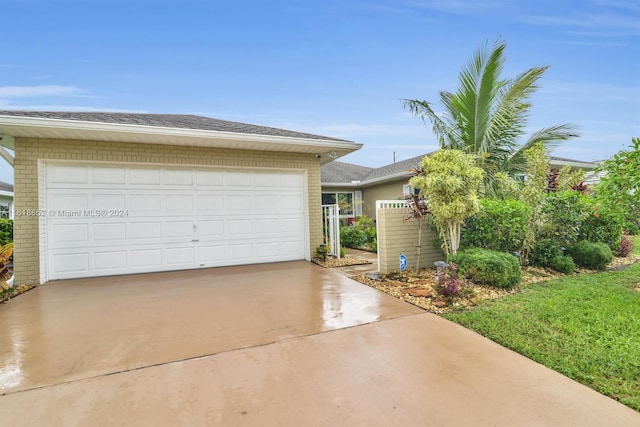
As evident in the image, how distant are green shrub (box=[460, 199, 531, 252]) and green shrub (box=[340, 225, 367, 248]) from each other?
5.40m

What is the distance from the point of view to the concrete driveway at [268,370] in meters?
2.17

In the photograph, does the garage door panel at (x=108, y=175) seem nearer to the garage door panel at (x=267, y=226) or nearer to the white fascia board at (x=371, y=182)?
the garage door panel at (x=267, y=226)

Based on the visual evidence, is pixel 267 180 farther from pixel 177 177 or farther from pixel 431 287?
pixel 431 287

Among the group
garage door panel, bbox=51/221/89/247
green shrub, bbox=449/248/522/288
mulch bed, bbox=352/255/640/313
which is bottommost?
mulch bed, bbox=352/255/640/313

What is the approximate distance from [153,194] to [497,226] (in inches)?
299

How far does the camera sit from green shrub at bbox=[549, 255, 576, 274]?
21.3 feet

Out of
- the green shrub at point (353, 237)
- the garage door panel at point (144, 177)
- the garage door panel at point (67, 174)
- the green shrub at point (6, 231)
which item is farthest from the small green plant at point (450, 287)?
the green shrub at point (6, 231)

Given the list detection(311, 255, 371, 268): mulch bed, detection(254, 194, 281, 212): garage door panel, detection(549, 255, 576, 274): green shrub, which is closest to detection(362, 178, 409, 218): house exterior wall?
detection(311, 255, 371, 268): mulch bed

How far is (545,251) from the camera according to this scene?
22.6ft

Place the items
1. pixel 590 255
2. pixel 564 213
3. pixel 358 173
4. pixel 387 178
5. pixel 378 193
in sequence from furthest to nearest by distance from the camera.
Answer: pixel 358 173 → pixel 378 193 → pixel 387 178 → pixel 590 255 → pixel 564 213

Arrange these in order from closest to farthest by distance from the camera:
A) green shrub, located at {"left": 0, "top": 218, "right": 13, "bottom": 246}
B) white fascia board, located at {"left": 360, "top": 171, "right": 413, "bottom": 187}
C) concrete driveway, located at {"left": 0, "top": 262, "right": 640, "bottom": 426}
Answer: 1. concrete driveway, located at {"left": 0, "top": 262, "right": 640, "bottom": 426}
2. green shrub, located at {"left": 0, "top": 218, "right": 13, "bottom": 246}
3. white fascia board, located at {"left": 360, "top": 171, "right": 413, "bottom": 187}

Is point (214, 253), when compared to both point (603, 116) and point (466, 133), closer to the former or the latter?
point (466, 133)

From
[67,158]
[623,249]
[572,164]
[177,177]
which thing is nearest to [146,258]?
[177,177]

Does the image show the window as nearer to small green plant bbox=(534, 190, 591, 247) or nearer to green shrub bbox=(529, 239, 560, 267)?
green shrub bbox=(529, 239, 560, 267)
